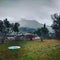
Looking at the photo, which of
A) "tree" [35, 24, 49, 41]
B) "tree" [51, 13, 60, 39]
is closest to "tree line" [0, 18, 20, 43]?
"tree" [35, 24, 49, 41]

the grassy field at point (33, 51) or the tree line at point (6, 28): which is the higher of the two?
the tree line at point (6, 28)

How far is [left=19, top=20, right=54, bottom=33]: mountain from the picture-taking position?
139 centimetres

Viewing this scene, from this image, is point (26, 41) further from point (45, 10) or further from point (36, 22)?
point (45, 10)

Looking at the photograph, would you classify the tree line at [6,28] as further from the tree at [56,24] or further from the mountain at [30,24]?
the tree at [56,24]

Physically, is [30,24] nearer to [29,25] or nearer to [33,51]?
[29,25]

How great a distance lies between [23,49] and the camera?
4.51ft

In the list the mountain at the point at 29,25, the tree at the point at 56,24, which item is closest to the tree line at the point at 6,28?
the mountain at the point at 29,25

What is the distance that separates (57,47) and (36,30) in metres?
0.26

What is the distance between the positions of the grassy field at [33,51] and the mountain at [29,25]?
4.6 inches

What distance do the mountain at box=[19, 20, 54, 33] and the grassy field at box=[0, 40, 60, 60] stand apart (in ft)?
0.39

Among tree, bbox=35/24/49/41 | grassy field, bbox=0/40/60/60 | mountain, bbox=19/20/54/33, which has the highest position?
mountain, bbox=19/20/54/33

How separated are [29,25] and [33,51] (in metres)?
0.25

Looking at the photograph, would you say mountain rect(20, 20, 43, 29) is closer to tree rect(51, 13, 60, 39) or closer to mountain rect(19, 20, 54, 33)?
mountain rect(19, 20, 54, 33)

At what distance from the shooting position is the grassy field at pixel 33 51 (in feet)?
4.39
